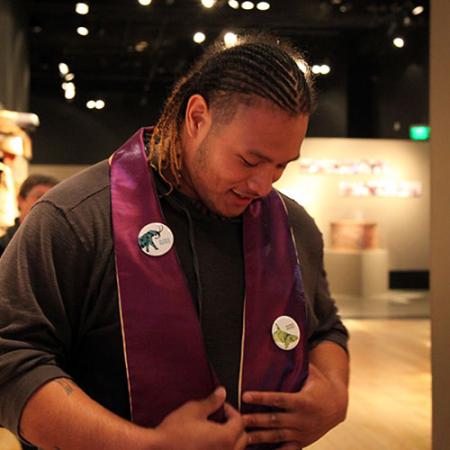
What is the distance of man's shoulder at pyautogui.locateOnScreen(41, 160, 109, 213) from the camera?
1.14 m

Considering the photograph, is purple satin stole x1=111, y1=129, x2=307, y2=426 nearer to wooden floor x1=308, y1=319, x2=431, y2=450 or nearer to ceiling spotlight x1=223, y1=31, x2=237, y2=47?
ceiling spotlight x1=223, y1=31, x2=237, y2=47

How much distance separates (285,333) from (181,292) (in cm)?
20

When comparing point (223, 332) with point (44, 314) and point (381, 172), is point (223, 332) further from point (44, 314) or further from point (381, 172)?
point (381, 172)

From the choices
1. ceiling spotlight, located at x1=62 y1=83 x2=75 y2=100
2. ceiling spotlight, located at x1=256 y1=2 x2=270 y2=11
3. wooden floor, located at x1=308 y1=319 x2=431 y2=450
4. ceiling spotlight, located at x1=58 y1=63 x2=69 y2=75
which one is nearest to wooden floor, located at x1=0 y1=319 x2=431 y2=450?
wooden floor, located at x1=308 y1=319 x2=431 y2=450

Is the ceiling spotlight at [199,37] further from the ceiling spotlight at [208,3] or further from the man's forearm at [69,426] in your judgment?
the man's forearm at [69,426]

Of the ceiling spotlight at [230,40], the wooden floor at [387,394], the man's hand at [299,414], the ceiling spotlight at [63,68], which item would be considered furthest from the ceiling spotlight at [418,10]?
the man's hand at [299,414]

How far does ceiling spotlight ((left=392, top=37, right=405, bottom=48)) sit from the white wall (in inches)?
54.3

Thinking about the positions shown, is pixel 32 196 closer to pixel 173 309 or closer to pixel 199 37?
pixel 173 309

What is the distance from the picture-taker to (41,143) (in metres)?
10.3

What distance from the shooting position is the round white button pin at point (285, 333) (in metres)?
1.21

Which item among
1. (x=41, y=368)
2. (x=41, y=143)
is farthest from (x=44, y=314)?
(x=41, y=143)

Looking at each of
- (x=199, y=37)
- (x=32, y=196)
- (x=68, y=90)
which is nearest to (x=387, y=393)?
(x=32, y=196)

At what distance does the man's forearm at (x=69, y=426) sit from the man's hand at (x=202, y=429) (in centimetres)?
3

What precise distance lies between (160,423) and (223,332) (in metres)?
0.18
